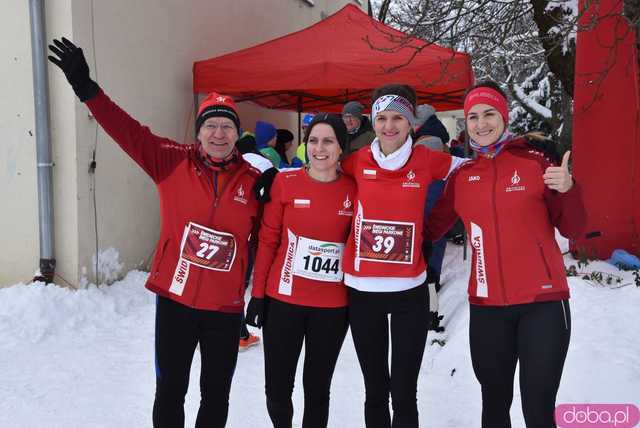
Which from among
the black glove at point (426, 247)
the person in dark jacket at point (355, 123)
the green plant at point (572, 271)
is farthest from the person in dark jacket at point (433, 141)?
the black glove at point (426, 247)

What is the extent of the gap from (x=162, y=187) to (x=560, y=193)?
1716 mm

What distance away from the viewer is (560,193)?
2277 millimetres

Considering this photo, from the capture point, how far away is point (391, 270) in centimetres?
250

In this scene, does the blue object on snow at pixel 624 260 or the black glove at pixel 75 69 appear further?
the blue object on snow at pixel 624 260

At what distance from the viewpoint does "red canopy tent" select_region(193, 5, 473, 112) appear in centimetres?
671

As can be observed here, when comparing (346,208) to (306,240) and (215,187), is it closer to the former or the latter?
(306,240)

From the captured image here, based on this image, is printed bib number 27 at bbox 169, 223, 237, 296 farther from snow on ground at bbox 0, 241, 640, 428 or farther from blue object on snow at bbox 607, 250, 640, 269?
blue object on snow at bbox 607, 250, 640, 269

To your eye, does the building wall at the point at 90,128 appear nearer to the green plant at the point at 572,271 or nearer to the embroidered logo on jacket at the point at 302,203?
the embroidered logo on jacket at the point at 302,203

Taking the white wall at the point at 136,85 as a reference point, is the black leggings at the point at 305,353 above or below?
below

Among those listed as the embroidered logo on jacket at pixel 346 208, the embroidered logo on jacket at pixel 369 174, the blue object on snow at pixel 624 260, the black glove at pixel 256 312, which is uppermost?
the embroidered logo on jacket at pixel 369 174

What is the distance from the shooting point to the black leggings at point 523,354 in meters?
2.28

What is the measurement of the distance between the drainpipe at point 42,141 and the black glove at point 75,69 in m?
3.31

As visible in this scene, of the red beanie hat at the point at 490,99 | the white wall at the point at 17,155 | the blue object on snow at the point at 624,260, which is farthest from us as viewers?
the white wall at the point at 17,155

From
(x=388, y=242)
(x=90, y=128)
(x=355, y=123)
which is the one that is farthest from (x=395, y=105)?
(x=90, y=128)
